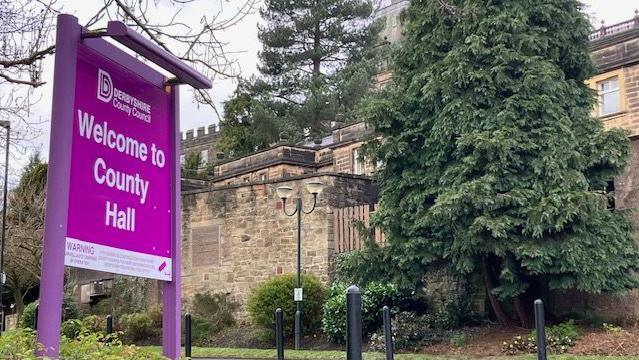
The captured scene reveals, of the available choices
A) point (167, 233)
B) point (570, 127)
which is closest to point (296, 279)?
point (570, 127)

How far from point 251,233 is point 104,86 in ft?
68.5

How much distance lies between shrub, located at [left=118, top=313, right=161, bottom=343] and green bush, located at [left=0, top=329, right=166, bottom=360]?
1990 centimetres

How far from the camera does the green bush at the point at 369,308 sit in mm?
19156

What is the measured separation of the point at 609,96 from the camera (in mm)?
23922

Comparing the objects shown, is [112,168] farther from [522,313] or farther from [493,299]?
[493,299]

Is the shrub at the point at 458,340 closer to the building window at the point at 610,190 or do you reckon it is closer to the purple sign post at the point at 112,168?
the building window at the point at 610,190

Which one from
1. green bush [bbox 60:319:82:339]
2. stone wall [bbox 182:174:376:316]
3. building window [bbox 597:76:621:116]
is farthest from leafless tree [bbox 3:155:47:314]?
green bush [bbox 60:319:82:339]

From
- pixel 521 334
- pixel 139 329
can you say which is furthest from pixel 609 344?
pixel 139 329

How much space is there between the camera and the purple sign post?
4422 millimetres

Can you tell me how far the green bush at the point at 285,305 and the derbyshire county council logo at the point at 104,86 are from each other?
54.5 feet

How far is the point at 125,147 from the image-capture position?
5.03 m

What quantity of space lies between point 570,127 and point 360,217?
25.2ft

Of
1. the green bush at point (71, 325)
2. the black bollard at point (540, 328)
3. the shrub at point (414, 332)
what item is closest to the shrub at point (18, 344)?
the green bush at point (71, 325)

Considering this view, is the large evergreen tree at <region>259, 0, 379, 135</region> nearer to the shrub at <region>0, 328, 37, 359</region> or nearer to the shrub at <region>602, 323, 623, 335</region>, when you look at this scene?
the shrub at <region>602, 323, 623, 335</region>
